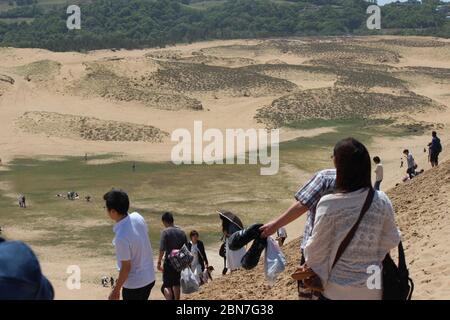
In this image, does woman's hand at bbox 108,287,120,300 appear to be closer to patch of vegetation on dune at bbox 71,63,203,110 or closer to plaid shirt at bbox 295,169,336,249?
plaid shirt at bbox 295,169,336,249

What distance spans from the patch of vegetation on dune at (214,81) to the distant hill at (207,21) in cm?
4544

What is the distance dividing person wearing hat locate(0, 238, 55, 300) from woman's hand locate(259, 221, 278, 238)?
2177mm

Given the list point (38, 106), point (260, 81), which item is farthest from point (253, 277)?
point (260, 81)

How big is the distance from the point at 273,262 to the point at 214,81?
64.6 m

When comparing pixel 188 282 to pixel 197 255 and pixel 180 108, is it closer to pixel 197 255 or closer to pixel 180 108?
pixel 197 255

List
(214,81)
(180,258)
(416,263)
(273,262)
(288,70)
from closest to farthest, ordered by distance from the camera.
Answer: (273,262), (180,258), (416,263), (214,81), (288,70)

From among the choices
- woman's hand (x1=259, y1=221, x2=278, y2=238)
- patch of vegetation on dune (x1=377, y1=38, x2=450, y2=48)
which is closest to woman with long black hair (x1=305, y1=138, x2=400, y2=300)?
woman's hand (x1=259, y1=221, x2=278, y2=238)

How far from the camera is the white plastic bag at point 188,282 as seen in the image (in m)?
9.38

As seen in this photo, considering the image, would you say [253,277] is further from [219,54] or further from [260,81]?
[219,54]

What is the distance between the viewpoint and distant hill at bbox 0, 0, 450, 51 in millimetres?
134125

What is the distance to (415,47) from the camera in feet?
367

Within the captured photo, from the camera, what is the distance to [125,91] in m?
63.9

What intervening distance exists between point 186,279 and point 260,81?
62.3 m

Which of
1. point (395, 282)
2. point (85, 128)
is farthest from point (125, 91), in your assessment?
point (395, 282)
